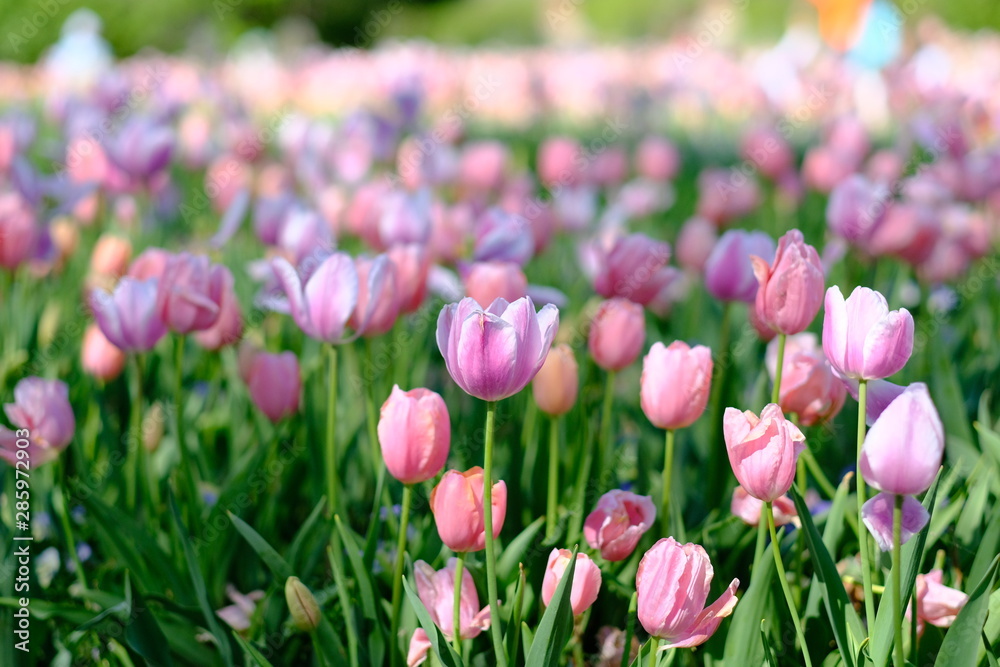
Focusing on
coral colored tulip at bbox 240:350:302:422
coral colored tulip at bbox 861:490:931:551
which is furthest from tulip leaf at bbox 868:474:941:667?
coral colored tulip at bbox 240:350:302:422

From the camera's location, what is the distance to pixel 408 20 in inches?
794

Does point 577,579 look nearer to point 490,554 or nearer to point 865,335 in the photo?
point 490,554

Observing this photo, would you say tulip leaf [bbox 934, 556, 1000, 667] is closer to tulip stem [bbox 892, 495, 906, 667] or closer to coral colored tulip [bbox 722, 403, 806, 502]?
tulip stem [bbox 892, 495, 906, 667]

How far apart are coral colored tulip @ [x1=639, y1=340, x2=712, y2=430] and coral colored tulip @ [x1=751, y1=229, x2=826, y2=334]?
0.28ft

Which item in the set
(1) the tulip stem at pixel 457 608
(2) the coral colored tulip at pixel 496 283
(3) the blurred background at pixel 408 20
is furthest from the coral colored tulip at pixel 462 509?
(3) the blurred background at pixel 408 20

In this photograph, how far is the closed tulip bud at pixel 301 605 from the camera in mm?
984

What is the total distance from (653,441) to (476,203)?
119 cm

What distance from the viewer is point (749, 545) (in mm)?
1203

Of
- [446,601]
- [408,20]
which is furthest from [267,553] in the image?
[408,20]

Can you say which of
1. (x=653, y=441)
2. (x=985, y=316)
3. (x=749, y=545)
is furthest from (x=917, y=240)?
(x=749, y=545)

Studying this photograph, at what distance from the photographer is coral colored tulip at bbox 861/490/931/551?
0.84m

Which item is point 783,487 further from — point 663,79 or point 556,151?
point 663,79

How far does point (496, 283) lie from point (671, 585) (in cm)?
61

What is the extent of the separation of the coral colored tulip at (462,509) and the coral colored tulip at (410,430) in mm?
58
